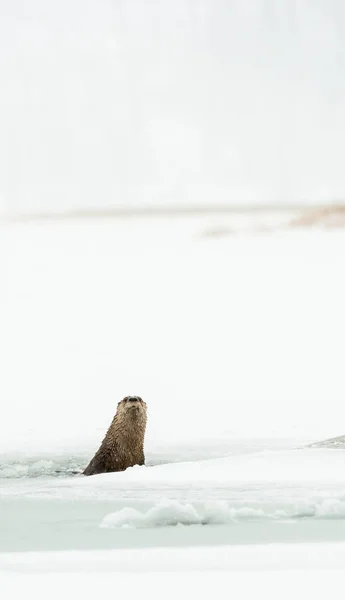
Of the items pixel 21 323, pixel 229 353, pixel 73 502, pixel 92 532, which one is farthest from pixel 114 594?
pixel 21 323

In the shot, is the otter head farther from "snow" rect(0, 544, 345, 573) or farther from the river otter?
"snow" rect(0, 544, 345, 573)

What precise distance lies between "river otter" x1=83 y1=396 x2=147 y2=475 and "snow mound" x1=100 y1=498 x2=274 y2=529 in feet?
11.3

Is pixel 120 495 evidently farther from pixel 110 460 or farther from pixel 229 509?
pixel 110 460

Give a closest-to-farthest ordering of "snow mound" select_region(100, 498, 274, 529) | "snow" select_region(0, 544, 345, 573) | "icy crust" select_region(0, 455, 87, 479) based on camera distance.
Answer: "snow" select_region(0, 544, 345, 573) < "snow mound" select_region(100, 498, 274, 529) < "icy crust" select_region(0, 455, 87, 479)

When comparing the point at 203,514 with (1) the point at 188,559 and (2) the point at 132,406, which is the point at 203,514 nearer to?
(1) the point at 188,559

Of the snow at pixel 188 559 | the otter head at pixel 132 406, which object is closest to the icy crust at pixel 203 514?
the snow at pixel 188 559

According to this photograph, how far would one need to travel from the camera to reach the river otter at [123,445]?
8609 millimetres

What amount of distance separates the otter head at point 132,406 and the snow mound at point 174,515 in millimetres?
3603

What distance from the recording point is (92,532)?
480 centimetres

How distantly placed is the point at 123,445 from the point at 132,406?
365 millimetres

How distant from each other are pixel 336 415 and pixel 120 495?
7538mm

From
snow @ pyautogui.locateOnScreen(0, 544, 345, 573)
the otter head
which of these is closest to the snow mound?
snow @ pyautogui.locateOnScreen(0, 544, 345, 573)

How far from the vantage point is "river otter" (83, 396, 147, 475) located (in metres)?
8.61

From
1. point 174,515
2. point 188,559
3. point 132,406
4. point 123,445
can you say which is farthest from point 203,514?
point 132,406
